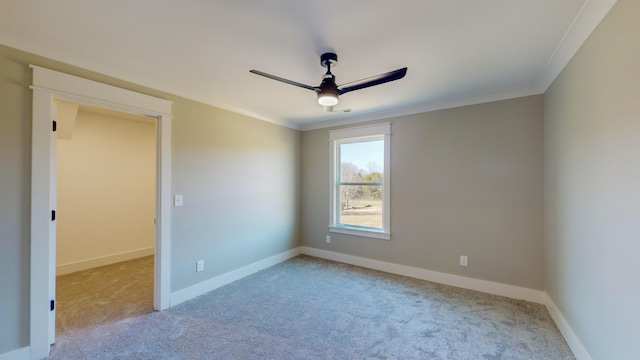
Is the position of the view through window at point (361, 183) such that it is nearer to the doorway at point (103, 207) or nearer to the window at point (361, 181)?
the window at point (361, 181)

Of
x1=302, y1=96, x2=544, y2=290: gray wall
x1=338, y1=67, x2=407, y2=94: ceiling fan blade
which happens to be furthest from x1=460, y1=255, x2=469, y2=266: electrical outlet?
x1=338, y1=67, x2=407, y2=94: ceiling fan blade

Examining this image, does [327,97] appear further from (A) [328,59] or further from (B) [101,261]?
(B) [101,261]

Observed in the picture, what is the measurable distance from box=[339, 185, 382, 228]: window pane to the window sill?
0.47ft

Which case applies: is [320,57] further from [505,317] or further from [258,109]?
[505,317]

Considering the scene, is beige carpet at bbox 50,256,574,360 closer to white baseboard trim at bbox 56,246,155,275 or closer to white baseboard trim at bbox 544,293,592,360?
white baseboard trim at bbox 544,293,592,360

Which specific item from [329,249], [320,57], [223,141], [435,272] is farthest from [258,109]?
[435,272]

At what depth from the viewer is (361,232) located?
425 cm

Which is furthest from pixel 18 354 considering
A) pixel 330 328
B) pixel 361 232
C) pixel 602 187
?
pixel 602 187

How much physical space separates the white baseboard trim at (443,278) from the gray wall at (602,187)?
1.72 feet

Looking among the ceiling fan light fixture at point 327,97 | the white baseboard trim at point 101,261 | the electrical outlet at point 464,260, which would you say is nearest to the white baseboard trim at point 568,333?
the electrical outlet at point 464,260

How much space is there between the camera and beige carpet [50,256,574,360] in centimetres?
212

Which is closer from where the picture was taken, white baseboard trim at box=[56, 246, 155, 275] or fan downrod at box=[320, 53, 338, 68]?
fan downrod at box=[320, 53, 338, 68]

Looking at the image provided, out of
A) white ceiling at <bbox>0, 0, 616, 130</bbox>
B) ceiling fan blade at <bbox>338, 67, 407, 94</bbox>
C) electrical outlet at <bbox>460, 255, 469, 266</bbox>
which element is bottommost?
electrical outlet at <bbox>460, 255, 469, 266</bbox>

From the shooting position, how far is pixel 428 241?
3.67 meters
